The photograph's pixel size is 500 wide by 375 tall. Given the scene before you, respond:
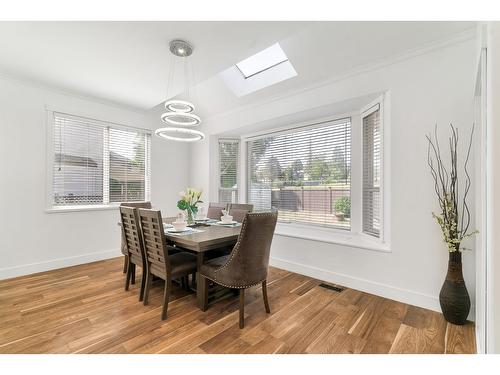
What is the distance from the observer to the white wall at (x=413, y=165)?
220 cm

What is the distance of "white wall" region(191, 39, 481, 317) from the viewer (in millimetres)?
2203

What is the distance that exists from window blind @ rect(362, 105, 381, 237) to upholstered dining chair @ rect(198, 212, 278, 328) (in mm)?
1578

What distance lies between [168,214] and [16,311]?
8.84 feet

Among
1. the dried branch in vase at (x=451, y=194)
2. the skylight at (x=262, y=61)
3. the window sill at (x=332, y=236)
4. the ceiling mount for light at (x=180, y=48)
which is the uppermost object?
the skylight at (x=262, y=61)

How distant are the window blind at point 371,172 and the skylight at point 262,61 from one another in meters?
1.42

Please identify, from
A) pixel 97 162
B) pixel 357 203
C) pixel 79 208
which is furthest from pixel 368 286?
pixel 97 162

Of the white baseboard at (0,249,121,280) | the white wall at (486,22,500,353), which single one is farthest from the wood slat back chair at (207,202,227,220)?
the white wall at (486,22,500,353)

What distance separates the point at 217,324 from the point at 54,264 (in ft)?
9.51

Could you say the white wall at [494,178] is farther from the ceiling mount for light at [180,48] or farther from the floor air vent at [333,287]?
the ceiling mount for light at [180,48]

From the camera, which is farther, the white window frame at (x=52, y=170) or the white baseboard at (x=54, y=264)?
the white window frame at (x=52, y=170)

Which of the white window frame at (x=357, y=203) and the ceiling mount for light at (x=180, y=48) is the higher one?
the ceiling mount for light at (x=180, y=48)

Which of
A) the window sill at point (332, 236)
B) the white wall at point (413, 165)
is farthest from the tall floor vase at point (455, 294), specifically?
the window sill at point (332, 236)
